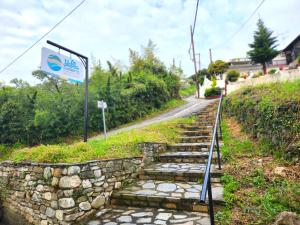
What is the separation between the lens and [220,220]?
2.60m

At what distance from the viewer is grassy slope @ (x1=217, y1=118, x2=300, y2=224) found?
255cm

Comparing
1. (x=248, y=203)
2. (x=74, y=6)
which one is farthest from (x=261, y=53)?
(x=248, y=203)

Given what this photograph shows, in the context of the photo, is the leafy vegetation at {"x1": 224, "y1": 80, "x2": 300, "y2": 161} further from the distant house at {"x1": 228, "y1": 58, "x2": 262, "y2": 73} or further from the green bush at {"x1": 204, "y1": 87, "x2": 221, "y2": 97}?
the distant house at {"x1": 228, "y1": 58, "x2": 262, "y2": 73}

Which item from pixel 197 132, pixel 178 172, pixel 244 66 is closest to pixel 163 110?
pixel 197 132

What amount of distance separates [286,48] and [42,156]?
2995cm

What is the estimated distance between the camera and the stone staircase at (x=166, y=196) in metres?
2.96

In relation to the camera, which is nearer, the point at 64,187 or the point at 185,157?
the point at 64,187

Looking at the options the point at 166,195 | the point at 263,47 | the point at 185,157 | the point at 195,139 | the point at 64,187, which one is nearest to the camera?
the point at 64,187

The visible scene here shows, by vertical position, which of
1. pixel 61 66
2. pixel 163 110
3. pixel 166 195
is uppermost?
pixel 61 66

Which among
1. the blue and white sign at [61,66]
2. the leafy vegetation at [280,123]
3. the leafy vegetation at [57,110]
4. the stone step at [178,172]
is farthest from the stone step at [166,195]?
the leafy vegetation at [57,110]

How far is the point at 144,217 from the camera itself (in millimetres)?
3037

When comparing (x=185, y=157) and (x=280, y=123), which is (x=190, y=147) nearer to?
(x=185, y=157)

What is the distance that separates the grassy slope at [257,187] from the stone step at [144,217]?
348 millimetres

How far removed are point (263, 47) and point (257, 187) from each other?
2363 centimetres
